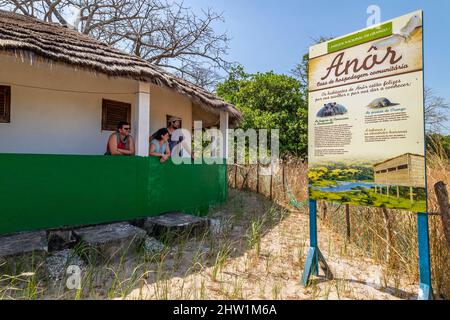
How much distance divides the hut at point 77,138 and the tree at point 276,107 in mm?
6428

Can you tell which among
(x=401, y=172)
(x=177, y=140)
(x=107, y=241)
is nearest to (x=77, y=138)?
(x=177, y=140)

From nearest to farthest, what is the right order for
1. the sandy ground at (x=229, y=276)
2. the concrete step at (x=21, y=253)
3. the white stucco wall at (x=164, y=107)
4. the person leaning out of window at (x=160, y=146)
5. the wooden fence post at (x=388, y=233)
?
the sandy ground at (x=229, y=276)
the concrete step at (x=21, y=253)
the wooden fence post at (x=388, y=233)
the person leaning out of window at (x=160, y=146)
the white stucco wall at (x=164, y=107)

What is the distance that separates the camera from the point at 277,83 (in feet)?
47.6

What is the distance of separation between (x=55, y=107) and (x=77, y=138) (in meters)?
0.73

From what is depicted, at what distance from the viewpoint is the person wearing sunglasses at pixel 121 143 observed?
538 cm

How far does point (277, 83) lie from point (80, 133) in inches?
418

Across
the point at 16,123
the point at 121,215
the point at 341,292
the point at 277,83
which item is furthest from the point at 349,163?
the point at 277,83

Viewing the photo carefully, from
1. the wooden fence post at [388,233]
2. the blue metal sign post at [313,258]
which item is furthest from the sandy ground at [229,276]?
the wooden fence post at [388,233]

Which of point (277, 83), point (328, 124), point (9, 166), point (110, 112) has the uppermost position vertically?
point (277, 83)

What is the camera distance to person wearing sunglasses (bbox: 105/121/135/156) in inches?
212

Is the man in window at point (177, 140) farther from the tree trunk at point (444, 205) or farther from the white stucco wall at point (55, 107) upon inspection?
the tree trunk at point (444, 205)

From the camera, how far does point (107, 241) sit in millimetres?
3914

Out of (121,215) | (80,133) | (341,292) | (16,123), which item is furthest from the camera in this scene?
(80,133)

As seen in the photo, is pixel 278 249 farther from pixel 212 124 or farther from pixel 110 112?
pixel 212 124
